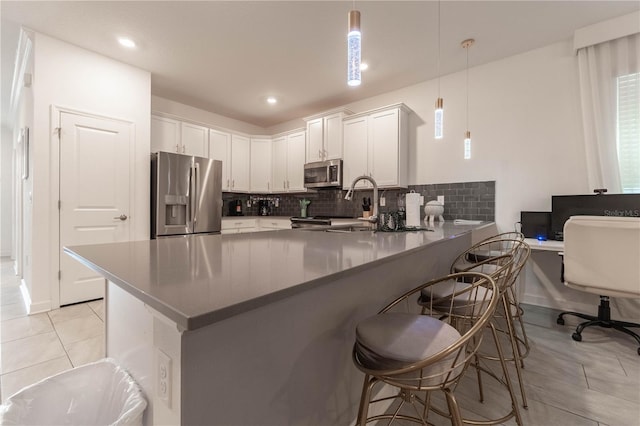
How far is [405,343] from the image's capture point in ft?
2.83

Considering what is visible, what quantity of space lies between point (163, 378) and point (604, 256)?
2798 mm

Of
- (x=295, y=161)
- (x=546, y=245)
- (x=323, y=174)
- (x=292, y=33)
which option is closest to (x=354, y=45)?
(x=292, y=33)

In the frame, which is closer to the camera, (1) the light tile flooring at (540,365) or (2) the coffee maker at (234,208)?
(1) the light tile flooring at (540,365)

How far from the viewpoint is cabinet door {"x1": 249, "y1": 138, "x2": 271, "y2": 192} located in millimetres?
5062

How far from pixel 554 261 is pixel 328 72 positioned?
3.35m

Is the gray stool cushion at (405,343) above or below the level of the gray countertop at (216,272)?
below

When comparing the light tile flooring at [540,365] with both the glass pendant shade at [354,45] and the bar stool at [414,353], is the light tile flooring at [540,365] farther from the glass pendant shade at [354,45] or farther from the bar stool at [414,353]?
the glass pendant shade at [354,45]

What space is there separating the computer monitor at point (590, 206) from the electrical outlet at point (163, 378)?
3.34 meters

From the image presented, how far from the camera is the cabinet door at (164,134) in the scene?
3.83m

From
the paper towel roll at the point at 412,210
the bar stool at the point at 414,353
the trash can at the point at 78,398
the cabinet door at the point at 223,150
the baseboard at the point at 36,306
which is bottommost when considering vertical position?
the baseboard at the point at 36,306

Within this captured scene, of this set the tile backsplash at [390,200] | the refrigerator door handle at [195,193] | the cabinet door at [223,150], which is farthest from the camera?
the cabinet door at [223,150]

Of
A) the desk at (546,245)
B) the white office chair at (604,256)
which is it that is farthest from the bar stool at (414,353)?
the desk at (546,245)

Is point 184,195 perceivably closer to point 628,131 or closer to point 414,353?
point 414,353

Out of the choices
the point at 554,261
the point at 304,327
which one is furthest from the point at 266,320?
the point at 554,261
